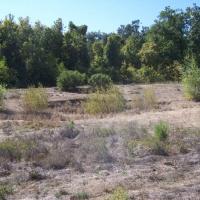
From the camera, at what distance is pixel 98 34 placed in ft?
281

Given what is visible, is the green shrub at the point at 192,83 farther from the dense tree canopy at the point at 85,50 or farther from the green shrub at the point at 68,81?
the dense tree canopy at the point at 85,50

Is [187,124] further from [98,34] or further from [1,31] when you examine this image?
[98,34]

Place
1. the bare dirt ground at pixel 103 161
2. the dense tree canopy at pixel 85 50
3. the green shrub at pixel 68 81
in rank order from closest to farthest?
1. the bare dirt ground at pixel 103 161
2. the green shrub at pixel 68 81
3. the dense tree canopy at pixel 85 50

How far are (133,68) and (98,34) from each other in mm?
39089

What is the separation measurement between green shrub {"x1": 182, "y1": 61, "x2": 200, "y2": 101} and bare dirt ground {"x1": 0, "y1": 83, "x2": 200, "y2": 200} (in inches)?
211

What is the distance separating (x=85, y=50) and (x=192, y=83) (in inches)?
913

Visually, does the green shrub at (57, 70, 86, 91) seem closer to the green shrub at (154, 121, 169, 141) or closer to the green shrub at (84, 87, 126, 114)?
the green shrub at (84, 87, 126, 114)

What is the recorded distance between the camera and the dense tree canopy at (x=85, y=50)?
3853cm

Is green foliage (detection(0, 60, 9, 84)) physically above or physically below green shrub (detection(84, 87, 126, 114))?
above

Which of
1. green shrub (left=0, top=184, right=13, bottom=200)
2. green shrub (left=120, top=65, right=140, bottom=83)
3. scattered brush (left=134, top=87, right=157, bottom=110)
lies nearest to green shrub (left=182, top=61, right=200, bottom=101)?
scattered brush (left=134, top=87, right=157, bottom=110)

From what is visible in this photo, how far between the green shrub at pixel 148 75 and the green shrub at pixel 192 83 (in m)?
17.9

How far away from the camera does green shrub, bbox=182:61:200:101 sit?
2231 centimetres

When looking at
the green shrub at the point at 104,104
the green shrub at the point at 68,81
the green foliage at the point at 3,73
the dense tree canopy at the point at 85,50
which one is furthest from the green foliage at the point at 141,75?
the green shrub at the point at 104,104

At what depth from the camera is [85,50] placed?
44.9m
